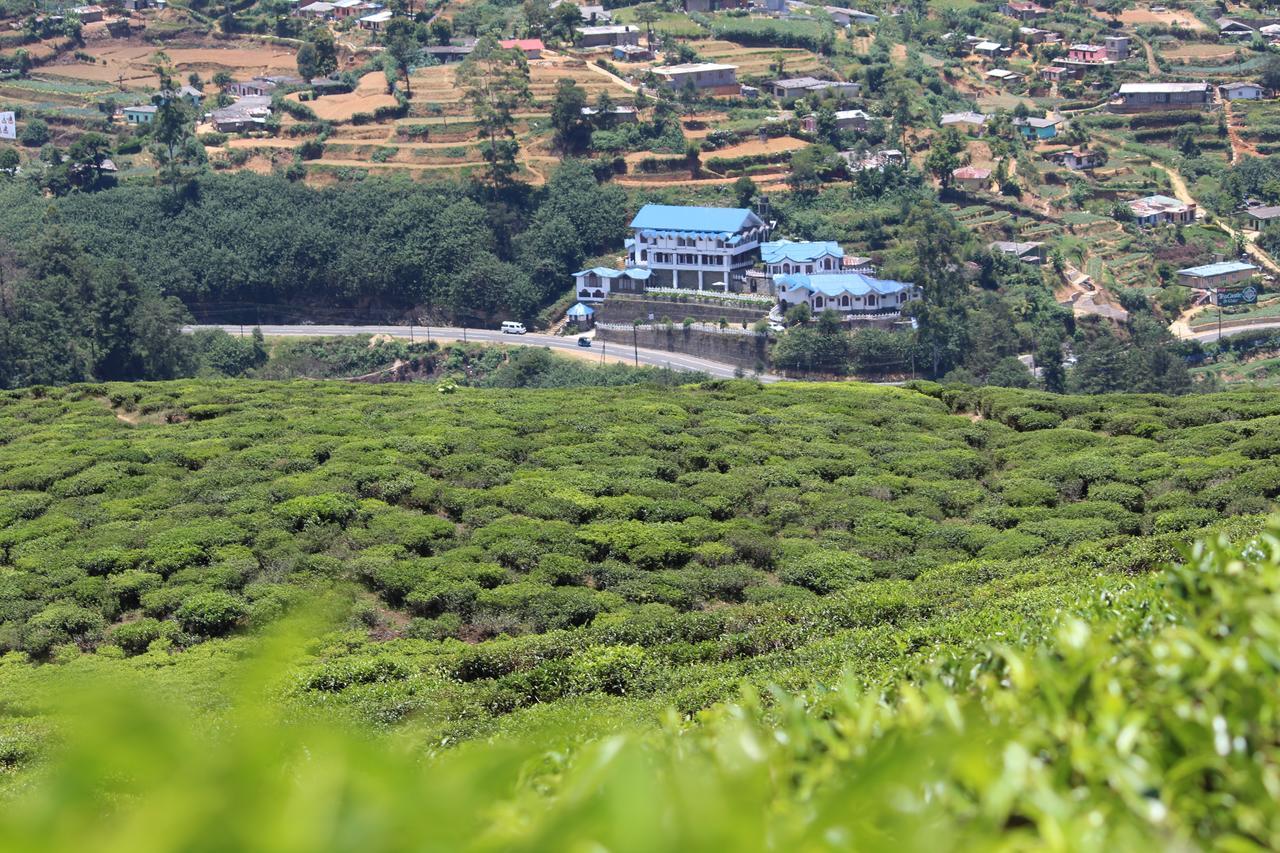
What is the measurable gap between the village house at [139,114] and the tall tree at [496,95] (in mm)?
12610

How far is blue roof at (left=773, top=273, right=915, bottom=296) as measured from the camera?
44.2 m

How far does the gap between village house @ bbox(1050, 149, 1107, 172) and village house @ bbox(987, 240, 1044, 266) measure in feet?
25.2

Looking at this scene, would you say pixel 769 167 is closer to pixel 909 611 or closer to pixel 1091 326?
pixel 1091 326

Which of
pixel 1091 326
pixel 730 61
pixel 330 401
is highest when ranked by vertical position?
pixel 730 61

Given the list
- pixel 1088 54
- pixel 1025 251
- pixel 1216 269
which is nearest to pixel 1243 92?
pixel 1088 54

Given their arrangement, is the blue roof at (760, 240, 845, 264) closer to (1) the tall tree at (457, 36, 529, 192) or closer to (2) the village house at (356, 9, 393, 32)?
(1) the tall tree at (457, 36, 529, 192)

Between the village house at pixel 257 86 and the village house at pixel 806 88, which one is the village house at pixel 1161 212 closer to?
the village house at pixel 806 88

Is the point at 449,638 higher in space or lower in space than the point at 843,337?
higher

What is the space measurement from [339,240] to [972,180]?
23.9 meters

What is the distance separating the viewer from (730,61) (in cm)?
6216

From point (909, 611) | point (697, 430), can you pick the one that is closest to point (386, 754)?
point (909, 611)

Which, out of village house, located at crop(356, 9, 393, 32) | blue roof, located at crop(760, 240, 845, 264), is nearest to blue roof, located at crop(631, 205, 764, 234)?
blue roof, located at crop(760, 240, 845, 264)

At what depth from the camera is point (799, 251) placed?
4659 cm

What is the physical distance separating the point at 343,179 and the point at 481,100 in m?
6.26
